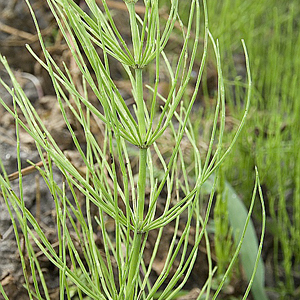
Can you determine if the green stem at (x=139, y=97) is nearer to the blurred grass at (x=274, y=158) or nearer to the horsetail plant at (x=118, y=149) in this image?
the horsetail plant at (x=118, y=149)

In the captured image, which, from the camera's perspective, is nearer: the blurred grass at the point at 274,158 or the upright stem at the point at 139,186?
the upright stem at the point at 139,186

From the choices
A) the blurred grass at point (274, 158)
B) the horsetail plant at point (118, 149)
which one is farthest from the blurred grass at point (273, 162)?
the horsetail plant at point (118, 149)

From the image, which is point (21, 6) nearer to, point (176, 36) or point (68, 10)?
point (176, 36)

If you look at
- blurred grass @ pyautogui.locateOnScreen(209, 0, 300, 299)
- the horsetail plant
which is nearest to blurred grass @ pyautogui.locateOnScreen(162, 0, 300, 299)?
blurred grass @ pyautogui.locateOnScreen(209, 0, 300, 299)

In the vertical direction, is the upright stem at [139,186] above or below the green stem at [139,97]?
below


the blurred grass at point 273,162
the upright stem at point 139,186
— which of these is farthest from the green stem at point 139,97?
the blurred grass at point 273,162

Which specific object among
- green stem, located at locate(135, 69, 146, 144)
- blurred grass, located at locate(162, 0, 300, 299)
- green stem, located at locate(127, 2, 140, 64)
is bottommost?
blurred grass, located at locate(162, 0, 300, 299)

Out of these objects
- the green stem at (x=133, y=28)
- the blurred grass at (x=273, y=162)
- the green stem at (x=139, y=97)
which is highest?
the green stem at (x=133, y=28)

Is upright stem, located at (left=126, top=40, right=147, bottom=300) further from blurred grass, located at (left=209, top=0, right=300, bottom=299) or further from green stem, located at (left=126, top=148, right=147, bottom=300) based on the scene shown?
blurred grass, located at (left=209, top=0, right=300, bottom=299)

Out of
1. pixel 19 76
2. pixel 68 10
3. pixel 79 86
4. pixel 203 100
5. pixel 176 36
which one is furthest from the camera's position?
pixel 176 36

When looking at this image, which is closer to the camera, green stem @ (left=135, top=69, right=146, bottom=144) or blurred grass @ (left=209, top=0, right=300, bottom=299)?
green stem @ (left=135, top=69, right=146, bottom=144)

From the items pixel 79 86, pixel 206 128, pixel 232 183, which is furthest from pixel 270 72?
pixel 79 86
